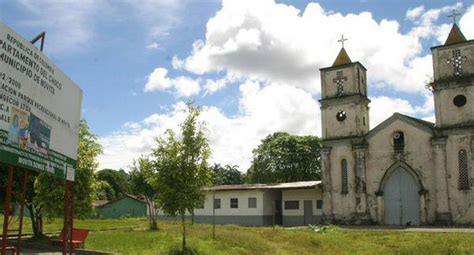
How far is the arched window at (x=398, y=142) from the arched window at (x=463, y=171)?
3.97 metres

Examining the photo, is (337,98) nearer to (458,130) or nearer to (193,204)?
(458,130)

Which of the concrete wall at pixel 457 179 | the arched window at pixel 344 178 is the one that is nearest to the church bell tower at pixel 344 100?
the arched window at pixel 344 178

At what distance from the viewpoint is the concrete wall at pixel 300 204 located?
1597 inches

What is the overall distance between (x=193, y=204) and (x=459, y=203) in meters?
21.9

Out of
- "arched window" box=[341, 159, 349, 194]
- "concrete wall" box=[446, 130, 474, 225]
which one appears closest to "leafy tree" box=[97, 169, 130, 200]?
"arched window" box=[341, 159, 349, 194]

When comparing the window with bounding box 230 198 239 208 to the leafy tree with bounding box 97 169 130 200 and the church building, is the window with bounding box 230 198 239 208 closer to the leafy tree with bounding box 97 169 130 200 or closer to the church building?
the church building

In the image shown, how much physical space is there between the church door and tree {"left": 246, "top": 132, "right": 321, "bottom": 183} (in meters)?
26.5

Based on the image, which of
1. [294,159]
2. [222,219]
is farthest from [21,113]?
[294,159]

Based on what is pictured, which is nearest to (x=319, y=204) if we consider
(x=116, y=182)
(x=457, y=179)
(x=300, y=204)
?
(x=300, y=204)

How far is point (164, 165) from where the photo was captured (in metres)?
18.6

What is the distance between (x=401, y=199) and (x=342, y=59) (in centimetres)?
1260

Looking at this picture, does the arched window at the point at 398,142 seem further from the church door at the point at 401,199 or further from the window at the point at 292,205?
the window at the point at 292,205

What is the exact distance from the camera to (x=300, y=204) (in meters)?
41.5

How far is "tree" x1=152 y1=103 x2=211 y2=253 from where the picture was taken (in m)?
18.5
